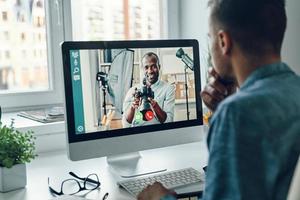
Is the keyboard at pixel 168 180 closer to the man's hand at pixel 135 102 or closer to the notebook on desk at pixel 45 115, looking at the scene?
the man's hand at pixel 135 102

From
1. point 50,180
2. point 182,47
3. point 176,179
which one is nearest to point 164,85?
point 182,47

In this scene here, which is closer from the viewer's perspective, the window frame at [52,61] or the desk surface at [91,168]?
the desk surface at [91,168]

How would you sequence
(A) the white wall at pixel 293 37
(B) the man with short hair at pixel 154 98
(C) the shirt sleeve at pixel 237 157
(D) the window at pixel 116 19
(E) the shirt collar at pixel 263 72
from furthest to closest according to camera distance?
1. (D) the window at pixel 116 19
2. (A) the white wall at pixel 293 37
3. (B) the man with short hair at pixel 154 98
4. (E) the shirt collar at pixel 263 72
5. (C) the shirt sleeve at pixel 237 157

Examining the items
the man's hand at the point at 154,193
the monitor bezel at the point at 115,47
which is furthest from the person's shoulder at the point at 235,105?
the monitor bezel at the point at 115,47

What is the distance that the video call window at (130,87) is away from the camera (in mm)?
1486

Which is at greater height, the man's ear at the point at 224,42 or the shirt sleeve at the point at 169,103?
the man's ear at the point at 224,42

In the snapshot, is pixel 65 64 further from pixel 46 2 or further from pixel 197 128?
pixel 46 2

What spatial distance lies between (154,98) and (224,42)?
26.2 inches

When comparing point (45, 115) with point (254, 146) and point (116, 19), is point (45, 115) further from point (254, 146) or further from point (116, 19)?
point (254, 146)

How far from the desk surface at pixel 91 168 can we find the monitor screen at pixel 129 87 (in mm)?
160

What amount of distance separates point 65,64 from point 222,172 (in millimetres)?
779

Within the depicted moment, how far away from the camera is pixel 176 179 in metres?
1.47

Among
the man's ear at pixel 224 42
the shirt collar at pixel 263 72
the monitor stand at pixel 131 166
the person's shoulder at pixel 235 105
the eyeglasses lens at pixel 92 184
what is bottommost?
the eyeglasses lens at pixel 92 184

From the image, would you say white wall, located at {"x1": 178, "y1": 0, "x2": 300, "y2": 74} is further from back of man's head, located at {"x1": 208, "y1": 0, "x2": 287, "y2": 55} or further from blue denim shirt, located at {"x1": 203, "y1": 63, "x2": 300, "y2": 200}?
blue denim shirt, located at {"x1": 203, "y1": 63, "x2": 300, "y2": 200}
